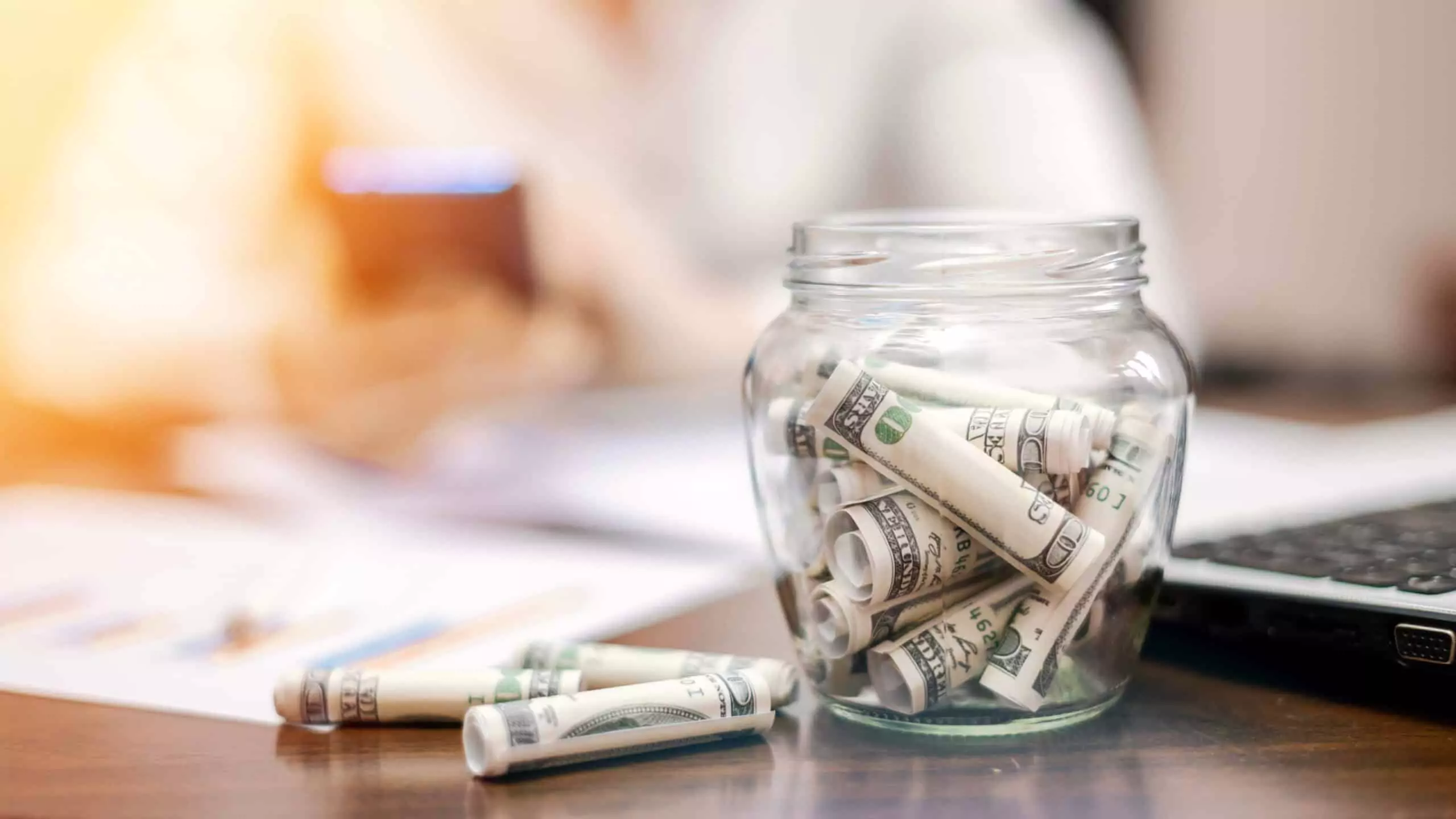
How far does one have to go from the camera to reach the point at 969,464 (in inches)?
18.5

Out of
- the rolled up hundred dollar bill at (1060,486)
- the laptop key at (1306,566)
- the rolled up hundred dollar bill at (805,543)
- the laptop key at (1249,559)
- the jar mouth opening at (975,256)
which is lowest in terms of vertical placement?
the laptop key at (1249,559)

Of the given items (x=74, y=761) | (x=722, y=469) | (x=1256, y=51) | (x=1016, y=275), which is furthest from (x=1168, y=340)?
(x=1256, y=51)

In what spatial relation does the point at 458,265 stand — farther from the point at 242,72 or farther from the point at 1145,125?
the point at 1145,125

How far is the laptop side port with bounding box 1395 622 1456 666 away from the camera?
0.47m

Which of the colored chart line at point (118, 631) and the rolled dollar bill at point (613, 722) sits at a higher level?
the rolled dollar bill at point (613, 722)

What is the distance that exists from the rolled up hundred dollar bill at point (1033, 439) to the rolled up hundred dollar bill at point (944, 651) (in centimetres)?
4

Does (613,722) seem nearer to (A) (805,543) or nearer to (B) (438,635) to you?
(A) (805,543)

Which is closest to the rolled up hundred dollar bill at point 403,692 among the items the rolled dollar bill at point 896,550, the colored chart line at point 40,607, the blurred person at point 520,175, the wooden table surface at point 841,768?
the wooden table surface at point 841,768

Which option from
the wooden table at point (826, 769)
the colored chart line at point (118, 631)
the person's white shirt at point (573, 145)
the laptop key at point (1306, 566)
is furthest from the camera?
the person's white shirt at point (573, 145)

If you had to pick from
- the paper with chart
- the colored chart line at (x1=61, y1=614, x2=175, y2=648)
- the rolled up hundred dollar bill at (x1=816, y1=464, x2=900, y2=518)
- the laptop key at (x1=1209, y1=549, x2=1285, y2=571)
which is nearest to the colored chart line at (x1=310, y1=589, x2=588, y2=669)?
the paper with chart

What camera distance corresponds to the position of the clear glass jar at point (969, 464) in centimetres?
47

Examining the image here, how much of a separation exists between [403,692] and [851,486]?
183 mm

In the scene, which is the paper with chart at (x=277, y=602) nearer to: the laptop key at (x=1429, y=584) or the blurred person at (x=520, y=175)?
the blurred person at (x=520, y=175)

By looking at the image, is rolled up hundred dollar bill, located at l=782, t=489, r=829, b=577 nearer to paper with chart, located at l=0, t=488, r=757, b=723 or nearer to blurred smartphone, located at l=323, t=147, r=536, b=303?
paper with chart, located at l=0, t=488, r=757, b=723
